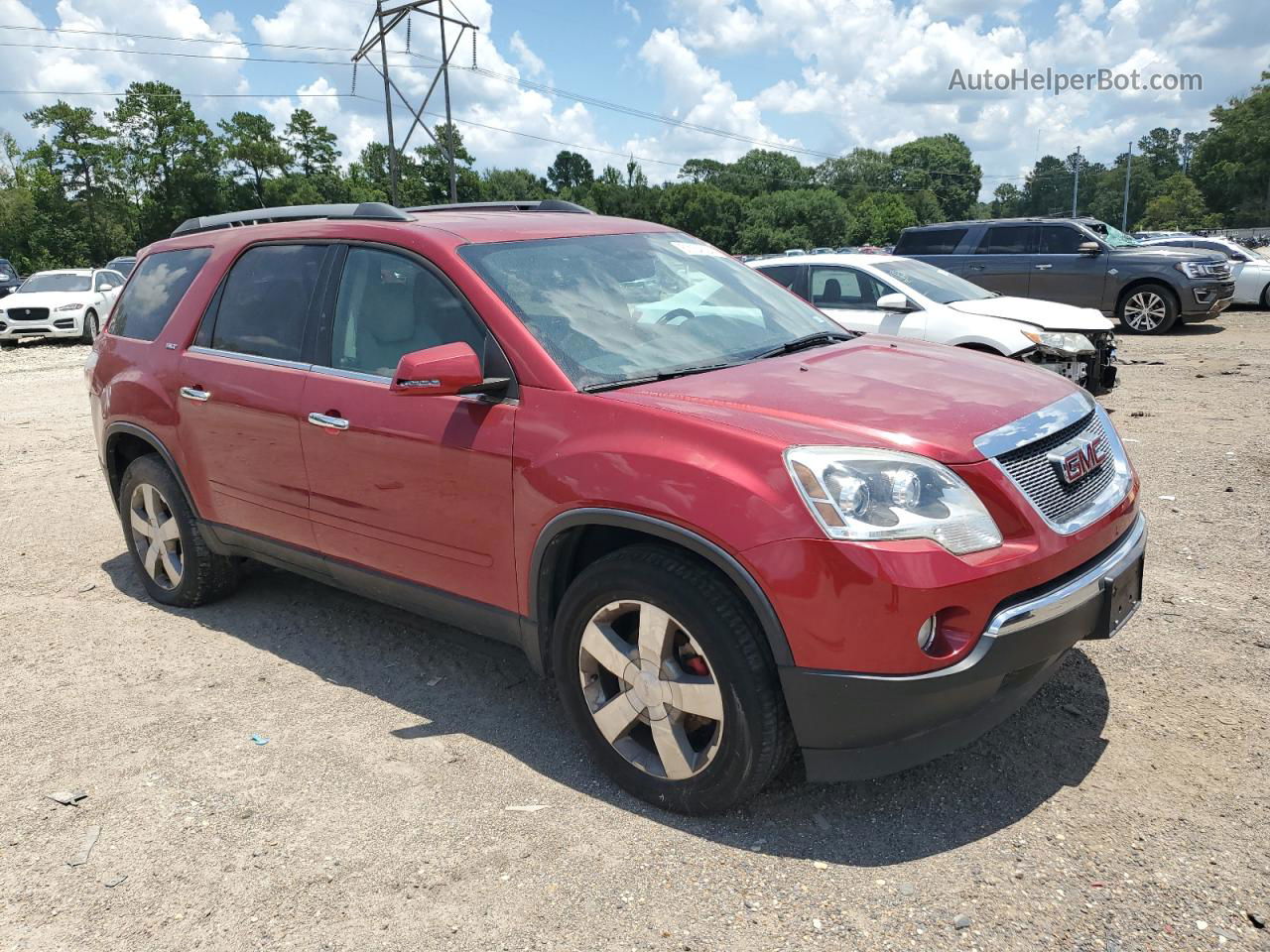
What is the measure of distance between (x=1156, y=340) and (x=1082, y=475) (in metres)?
13.7

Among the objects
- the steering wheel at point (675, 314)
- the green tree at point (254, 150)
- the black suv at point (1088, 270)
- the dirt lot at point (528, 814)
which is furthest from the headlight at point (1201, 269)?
the green tree at point (254, 150)

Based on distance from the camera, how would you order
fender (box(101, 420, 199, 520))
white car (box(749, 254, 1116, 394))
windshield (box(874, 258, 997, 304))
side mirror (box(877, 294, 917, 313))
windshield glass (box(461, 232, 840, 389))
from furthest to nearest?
1. windshield (box(874, 258, 997, 304))
2. side mirror (box(877, 294, 917, 313))
3. white car (box(749, 254, 1116, 394))
4. fender (box(101, 420, 199, 520))
5. windshield glass (box(461, 232, 840, 389))

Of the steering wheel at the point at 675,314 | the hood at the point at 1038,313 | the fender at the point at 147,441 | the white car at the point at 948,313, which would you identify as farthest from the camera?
the hood at the point at 1038,313

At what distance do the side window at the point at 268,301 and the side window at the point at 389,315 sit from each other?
25 centimetres

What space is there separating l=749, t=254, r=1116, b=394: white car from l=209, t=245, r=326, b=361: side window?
5.01m

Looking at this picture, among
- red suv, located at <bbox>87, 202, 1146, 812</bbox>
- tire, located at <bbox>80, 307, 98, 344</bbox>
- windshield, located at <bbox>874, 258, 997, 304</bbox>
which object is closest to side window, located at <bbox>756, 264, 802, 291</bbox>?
windshield, located at <bbox>874, 258, 997, 304</bbox>

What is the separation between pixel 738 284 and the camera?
428 centimetres

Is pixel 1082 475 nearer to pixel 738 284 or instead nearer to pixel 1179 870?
pixel 1179 870

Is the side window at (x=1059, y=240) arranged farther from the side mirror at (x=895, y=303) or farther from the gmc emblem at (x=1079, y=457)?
the gmc emblem at (x=1079, y=457)

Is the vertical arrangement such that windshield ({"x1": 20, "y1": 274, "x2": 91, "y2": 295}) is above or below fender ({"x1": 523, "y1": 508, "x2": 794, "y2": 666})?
above

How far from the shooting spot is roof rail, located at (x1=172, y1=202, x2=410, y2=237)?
4.06 metres

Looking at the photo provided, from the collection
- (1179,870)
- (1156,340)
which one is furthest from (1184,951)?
(1156,340)

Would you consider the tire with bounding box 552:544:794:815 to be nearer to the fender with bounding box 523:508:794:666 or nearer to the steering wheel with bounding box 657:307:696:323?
the fender with bounding box 523:508:794:666

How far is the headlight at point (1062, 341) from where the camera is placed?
29.0 ft
